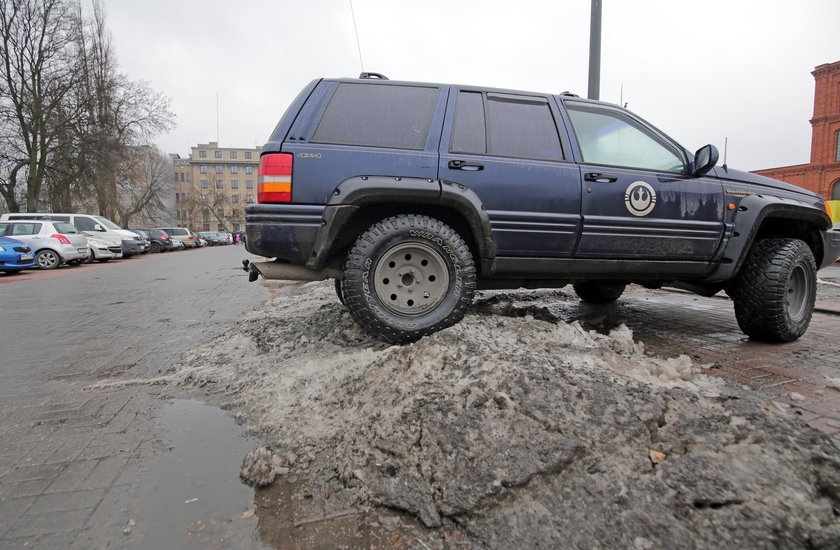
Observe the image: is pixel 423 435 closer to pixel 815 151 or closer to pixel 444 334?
pixel 444 334

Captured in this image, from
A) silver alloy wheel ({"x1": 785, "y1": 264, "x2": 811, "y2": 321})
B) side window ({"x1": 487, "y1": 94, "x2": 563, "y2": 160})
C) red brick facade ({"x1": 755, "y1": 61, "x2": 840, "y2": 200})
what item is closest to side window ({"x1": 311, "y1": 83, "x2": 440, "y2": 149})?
side window ({"x1": 487, "y1": 94, "x2": 563, "y2": 160})

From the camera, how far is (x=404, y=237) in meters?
3.06

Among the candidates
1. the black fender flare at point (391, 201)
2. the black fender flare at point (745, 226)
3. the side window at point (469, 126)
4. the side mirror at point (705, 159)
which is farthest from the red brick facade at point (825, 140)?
the black fender flare at point (391, 201)

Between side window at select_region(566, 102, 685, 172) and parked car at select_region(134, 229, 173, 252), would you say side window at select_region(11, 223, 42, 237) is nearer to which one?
parked car at select_region(134, 229, 173, 252)

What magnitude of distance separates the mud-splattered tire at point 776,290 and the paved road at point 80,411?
4408 mm

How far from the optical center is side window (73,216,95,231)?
17.3m

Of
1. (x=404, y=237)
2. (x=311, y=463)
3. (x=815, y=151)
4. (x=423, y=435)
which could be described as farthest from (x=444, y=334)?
(x=815, y=151)

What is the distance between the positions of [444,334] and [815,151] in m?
47.2

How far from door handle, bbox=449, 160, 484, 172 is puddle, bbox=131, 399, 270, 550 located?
2153 millimetres

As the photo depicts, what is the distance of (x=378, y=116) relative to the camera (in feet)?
10.7

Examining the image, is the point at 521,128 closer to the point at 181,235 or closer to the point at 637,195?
the point at 637,195

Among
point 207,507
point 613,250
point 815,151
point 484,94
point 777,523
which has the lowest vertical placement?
point 207,507

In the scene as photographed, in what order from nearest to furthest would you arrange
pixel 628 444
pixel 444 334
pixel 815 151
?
pixel 628 444 → pixel 444 334 → pixel 815 151

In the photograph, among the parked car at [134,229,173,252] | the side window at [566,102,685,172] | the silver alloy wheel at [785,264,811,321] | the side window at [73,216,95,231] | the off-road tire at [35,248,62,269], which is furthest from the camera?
the parked car at [134,229,173,252]
